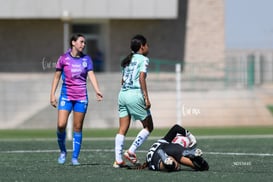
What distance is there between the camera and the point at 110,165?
13484mm

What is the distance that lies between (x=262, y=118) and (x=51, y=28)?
10.1 meters

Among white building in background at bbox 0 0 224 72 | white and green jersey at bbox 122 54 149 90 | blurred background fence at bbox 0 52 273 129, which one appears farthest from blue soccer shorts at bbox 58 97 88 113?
white building in background at bbox 0 0 224 72

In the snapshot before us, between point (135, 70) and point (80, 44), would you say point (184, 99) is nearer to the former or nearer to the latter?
point (80, 44)

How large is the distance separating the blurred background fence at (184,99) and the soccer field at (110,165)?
11073mm

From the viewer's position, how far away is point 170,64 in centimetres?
3503

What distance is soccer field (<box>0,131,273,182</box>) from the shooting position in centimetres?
1160

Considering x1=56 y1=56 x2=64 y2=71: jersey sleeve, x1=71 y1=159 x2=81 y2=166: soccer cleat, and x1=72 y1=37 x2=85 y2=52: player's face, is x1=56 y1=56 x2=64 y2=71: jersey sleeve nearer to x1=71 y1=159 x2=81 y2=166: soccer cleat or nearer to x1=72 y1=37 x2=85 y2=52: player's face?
x1=72 y1=37 x2=85 y2=52: player's face

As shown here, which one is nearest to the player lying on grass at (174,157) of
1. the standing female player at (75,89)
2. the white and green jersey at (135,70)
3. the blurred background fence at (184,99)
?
the white and green jersey at (135,70)

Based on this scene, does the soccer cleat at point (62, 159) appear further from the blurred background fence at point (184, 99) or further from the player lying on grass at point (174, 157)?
the blurred background fence at point (184, 99)

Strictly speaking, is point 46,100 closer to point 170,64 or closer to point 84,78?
point 170,64

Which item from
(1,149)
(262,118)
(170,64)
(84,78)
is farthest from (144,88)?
(170,64)

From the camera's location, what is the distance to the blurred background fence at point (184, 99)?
29.7 m

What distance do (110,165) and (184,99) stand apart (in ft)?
55.5

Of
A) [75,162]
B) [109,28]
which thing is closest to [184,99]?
[109,28]
